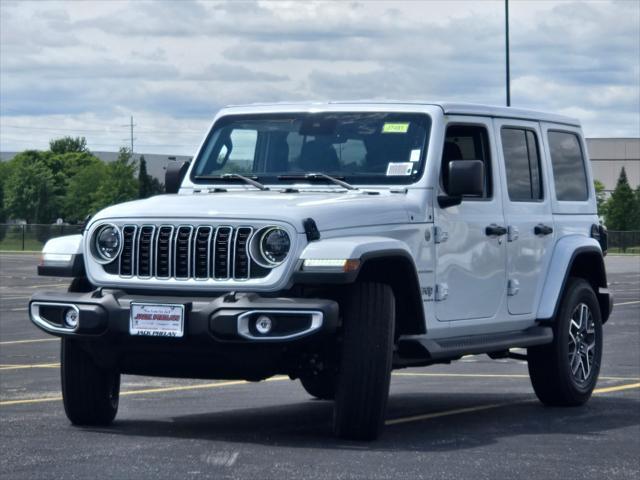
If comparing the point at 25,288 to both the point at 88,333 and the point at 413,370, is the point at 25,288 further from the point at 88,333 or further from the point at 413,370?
the point at 88,333

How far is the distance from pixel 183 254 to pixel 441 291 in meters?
1.84

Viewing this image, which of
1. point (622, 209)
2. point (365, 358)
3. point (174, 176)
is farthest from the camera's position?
point (622, 209)

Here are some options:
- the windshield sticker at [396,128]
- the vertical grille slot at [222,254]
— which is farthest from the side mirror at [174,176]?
the vertical grille slot at [222,254]

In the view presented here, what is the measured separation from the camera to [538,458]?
8703 millimetres

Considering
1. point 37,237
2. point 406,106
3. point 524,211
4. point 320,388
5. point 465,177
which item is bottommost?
point 37,237

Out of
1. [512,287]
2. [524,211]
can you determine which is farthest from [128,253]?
[524,211]

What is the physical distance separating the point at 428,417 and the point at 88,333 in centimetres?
278

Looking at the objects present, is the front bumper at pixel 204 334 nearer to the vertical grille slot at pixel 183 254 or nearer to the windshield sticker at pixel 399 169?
the vertical grille slot at pixel 183 254

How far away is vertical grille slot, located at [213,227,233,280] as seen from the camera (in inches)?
357

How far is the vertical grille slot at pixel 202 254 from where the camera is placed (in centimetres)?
912

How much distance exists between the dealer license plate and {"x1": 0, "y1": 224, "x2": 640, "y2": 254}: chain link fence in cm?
7564

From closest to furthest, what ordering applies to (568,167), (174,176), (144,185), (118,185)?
(174,176), (568,167), (144,185), (118,185)

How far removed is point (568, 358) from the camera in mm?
11695

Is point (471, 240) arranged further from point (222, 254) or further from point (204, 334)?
point (204, 334)
